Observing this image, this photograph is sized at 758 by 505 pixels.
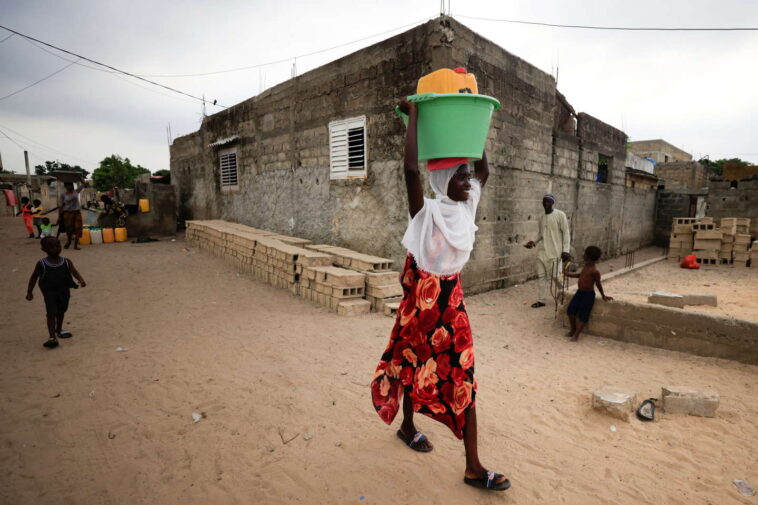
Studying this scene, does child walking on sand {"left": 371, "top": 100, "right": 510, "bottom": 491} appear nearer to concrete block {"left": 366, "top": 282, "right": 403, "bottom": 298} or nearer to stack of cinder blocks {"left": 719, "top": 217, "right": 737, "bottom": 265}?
concrete block {"left": 366, "top": 282, "right": 403, "bottom": 298}

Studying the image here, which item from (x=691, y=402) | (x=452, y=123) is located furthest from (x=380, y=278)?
(x=452, y=123)

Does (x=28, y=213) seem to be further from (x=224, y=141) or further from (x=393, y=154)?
(x=393, y=154)

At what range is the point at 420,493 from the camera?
7.06 ft

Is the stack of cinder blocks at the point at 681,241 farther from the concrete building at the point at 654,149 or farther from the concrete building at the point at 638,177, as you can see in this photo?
the concrete building at the point at 654,149

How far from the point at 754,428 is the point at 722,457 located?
2.06 ft

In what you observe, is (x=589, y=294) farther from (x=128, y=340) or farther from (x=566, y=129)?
(x=566, y=129)

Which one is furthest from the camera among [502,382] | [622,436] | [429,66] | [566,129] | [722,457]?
[566,129]

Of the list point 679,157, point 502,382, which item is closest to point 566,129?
point 502,382

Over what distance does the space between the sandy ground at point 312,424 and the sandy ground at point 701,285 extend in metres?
2.51

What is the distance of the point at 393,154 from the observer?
22.1 feet

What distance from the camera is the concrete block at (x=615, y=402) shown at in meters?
2.96

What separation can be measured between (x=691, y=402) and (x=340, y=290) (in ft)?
13.6

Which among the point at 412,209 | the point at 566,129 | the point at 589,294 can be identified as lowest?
the point at 589,294

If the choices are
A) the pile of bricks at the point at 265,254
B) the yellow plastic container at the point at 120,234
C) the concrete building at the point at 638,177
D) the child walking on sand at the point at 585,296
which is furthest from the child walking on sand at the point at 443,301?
the concrete building at the point at 638,177
